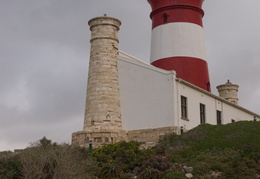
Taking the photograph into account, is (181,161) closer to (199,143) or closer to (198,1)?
(199,143)

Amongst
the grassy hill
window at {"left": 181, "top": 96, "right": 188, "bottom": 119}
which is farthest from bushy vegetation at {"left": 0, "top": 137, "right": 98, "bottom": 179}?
window at {"left": 181, "top": 96, "right": 188, "bottom": 119}

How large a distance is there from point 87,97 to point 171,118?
4.59 metres

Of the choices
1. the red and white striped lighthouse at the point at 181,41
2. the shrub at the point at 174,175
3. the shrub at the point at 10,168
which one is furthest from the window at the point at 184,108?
the shrub at the point at 10,168

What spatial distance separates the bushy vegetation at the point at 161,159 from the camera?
17.8 m

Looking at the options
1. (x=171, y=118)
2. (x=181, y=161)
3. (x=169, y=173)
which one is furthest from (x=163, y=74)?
(x=169, y=173)

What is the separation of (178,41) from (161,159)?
1201 centimetres

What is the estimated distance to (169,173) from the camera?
59.4ft

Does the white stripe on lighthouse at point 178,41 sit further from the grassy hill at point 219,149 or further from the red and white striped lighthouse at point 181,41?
the grassy hill at point 219,149

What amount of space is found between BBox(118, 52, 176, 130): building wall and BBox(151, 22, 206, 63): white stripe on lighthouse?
397 cm

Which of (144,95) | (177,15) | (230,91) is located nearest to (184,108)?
(144,95)

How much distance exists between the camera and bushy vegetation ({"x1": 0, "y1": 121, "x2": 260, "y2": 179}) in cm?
1783

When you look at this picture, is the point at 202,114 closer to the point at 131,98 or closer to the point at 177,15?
the point at 131,98

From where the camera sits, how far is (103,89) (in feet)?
84.0

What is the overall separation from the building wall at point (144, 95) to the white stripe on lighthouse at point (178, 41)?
13.0 ft
